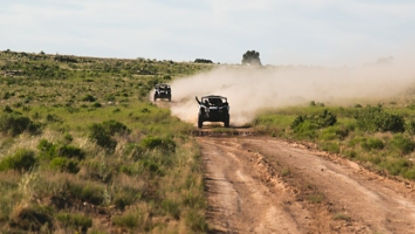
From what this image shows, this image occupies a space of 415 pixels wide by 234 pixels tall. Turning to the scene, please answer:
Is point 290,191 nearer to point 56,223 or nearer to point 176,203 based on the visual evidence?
point 176,203

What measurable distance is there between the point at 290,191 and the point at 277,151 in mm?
8624

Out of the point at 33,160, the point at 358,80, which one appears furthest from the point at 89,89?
the point at 33,160

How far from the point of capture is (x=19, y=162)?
12992mm

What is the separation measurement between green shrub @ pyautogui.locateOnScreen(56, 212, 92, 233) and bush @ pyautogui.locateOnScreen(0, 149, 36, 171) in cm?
369

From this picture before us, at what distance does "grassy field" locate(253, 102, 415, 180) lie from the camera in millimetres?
19578

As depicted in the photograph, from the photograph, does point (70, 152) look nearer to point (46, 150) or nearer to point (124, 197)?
point (46, 150)

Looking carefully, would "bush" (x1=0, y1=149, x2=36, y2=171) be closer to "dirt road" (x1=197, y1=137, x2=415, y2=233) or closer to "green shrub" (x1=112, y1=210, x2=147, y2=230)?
"green shrub" (x1=112, y1=210, x2=147, y2=230)

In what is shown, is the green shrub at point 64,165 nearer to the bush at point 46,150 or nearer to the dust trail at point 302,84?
the bush at point 46,150

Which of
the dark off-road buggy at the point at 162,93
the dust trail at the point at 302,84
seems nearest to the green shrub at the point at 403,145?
the dust trail at the point at 302,84

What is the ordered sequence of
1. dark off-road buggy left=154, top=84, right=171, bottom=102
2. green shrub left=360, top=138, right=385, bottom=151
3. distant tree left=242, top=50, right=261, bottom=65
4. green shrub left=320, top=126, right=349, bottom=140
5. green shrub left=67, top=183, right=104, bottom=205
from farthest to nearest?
distant tree left=242, top=50, right=261, bottom=65
dark off-road buggy left=154, top=84, right=171, bottom=102
green shrub left=320, top=126, right=349, bottom=140
green shrub left=360, top=138, right=385, bottom=151
green shrub left=67, top=183, right=104, bottom=205

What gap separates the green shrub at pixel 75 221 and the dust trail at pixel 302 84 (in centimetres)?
3956

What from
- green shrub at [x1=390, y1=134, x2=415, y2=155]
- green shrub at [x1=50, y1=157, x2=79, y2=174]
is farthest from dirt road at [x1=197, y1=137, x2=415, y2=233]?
green shrub at [x1=50, y1=157, x2=79, y2=174]

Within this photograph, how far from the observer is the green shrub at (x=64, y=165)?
42.2 feet

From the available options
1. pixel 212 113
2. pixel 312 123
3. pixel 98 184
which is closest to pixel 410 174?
pixel 98 184
